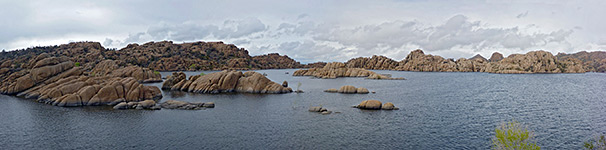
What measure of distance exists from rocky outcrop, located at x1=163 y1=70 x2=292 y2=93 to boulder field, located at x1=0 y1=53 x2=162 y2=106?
1428 cm

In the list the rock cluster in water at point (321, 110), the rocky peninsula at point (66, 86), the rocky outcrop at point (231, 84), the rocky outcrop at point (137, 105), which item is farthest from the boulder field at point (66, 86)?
the rock cluster in water at point (321, 110)

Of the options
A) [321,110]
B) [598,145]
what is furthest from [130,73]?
[598,145]

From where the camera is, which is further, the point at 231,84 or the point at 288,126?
the point at 231,84

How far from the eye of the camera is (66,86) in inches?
2822

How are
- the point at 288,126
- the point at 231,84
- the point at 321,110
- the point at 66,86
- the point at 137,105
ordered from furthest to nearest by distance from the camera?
the point at 231,84 < the point at 66,86 < the point at 137,105 < the point at 321,110 < the point at 288,126

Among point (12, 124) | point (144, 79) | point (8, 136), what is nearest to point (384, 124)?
point (8, 136)

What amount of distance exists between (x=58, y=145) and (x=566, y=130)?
63.4 metres

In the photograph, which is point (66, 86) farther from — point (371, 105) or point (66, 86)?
point (371, 105)

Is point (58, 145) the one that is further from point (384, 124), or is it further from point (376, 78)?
point (376, 78)

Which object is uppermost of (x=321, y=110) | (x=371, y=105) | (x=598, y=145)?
(x=371, y=105)

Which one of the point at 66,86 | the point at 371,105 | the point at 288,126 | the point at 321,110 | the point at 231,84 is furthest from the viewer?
the point at 231,84

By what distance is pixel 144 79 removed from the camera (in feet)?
458

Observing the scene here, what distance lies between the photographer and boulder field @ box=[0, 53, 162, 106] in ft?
220

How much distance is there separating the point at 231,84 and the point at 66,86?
126 feet
